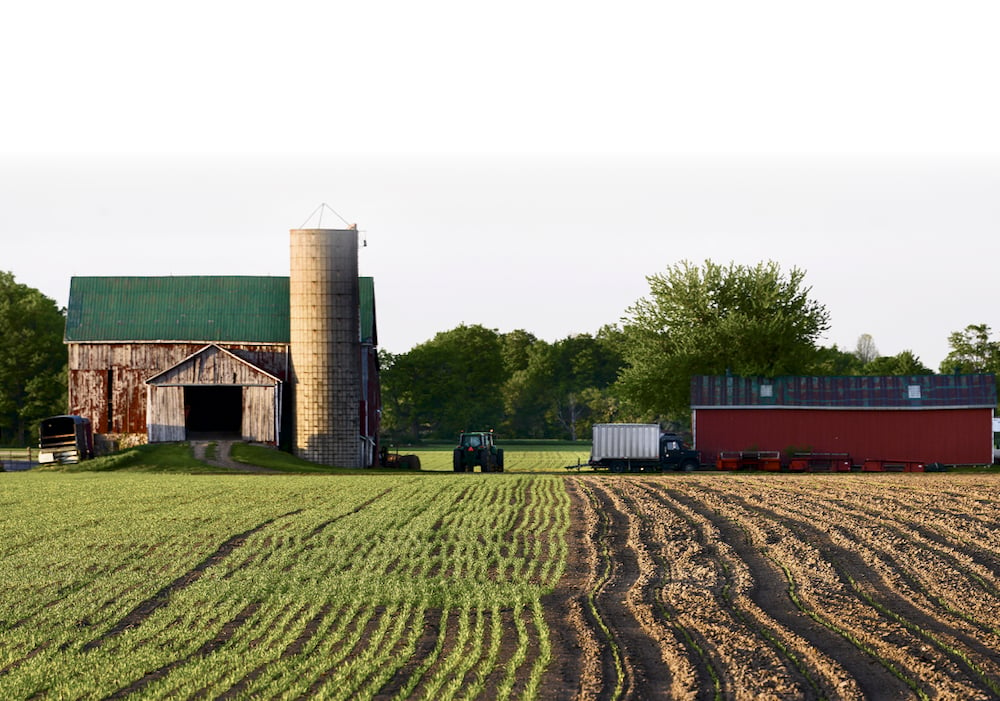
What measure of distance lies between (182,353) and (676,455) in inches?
1025

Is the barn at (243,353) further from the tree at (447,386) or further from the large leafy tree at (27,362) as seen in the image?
the tree at (447,386)

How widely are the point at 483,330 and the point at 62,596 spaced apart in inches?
4782

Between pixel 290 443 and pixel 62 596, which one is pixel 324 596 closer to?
pixel 62 596

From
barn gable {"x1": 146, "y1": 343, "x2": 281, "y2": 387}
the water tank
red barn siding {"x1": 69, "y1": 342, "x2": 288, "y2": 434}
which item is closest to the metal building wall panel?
barn gable {"x1": 146, "y1": 343, "x2": 281, "y2": 387}

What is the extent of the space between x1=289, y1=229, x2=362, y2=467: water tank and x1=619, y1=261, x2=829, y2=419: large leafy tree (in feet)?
70.7

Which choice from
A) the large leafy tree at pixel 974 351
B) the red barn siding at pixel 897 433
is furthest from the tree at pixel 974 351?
the red barn siding at pixel 897 433

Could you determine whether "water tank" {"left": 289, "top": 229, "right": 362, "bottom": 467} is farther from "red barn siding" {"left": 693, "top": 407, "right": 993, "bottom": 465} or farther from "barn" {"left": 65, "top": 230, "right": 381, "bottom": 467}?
"red barn siding" {"left": 693, "top": 407, "right": 993, "bottom": 465}

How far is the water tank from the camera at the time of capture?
2355 inches

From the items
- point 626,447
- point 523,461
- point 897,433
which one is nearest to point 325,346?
point 626,447

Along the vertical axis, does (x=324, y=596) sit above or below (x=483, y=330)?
below

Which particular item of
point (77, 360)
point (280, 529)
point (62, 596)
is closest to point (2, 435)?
point (77, 360)

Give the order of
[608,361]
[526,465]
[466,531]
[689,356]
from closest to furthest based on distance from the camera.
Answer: [466,531] < [689,356] < [526,465] < [608,361]

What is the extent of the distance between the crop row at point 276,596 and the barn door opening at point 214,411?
31.9 m

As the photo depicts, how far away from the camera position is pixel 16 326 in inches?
3725
